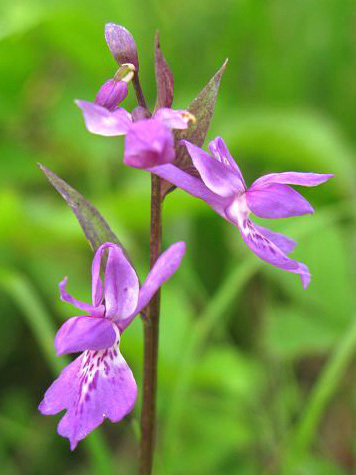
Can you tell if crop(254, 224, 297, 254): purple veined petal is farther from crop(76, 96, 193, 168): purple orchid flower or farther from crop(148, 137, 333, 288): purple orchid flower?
crop(76, 96, 193, 168): purple orchid flower

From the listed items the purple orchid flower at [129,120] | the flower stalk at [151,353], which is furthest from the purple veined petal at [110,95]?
the flower stalk at [151,353]

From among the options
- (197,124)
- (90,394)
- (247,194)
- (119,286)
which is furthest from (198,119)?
(90,394)

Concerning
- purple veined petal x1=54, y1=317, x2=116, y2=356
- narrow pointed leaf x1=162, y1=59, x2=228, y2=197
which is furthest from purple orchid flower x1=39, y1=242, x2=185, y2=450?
narrow pointed leaf x1=162, y1=59, x2=228, y2=197

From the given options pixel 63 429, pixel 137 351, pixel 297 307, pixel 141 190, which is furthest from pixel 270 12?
pixel 63 429

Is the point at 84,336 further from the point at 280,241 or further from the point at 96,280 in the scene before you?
the point at 280,241

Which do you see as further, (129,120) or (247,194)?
(247,194)

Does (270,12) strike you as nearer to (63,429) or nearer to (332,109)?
(332,109)

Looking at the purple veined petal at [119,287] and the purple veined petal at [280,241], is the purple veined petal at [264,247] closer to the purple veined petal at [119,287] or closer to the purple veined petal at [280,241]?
the purple veined petal at [280,241]

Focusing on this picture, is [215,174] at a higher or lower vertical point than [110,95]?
lower
